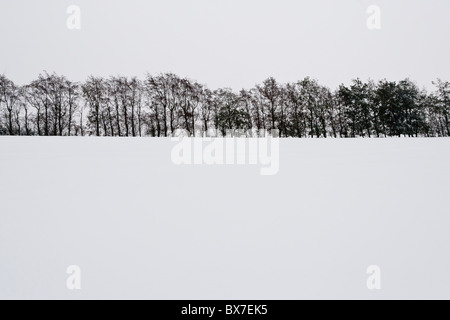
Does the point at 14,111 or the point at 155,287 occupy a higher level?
the point at 14,111

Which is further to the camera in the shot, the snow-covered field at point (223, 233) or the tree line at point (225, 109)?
the tree line at point (225, 109)

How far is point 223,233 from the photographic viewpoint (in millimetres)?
4797

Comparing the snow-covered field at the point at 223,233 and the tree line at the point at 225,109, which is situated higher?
the tree line at the point at 225,109

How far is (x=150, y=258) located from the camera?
4.16 metres

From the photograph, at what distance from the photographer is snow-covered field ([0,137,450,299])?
3.72m

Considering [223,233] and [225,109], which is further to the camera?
[225,109]

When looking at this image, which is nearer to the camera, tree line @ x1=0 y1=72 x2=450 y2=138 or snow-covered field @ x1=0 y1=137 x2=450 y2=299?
snow-covered field @ x1=0 y1=137 x2=450 y2=299

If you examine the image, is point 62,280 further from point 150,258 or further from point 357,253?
point 357,253

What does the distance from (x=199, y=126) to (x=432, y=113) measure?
1426 inches

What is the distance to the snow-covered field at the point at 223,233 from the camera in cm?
372
